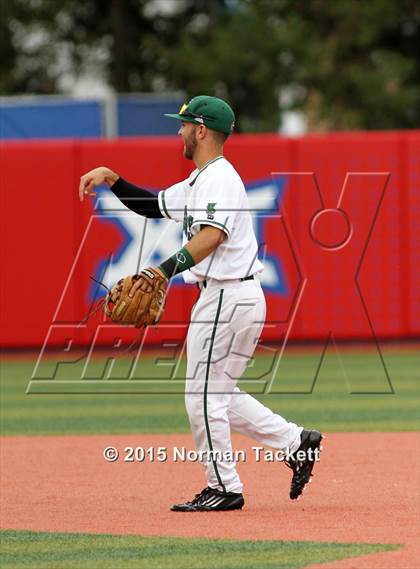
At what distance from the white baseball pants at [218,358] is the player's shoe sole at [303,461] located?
1.03ft

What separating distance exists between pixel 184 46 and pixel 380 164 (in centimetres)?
1200

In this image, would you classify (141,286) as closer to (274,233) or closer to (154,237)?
(154,237)

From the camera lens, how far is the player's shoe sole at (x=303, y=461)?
7239 mm

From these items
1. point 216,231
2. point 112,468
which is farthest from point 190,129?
point 112,468

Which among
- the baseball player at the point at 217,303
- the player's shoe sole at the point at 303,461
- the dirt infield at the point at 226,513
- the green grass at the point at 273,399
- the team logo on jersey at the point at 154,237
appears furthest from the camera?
the team logo on jersey at the point at 154,237

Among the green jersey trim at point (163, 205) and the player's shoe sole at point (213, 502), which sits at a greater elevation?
the green jersey trim at point (163, 205)

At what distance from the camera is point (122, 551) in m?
6.02

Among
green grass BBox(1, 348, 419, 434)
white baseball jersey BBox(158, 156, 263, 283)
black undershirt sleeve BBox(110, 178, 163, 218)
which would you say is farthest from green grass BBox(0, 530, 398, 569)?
green grass BBox(1, 348, 419, 434)

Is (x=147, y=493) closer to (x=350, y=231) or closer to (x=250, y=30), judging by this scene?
(x=350, y=231)

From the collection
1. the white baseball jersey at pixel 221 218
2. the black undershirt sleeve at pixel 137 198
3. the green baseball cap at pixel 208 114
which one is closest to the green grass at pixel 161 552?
the white baseball jersey at pixel 221 218

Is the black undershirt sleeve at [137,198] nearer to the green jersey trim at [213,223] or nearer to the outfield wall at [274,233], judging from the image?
the green jersey trim at [213,223]

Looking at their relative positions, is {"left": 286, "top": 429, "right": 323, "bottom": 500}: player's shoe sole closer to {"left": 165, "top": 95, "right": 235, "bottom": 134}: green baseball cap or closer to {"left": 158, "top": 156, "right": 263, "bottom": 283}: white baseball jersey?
{"left": 158, "top": 156, "right": 263, "bottom": 283}: white baseball jersey

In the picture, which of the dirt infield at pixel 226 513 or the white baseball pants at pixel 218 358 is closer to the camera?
the dirt infield at pixel 226 513

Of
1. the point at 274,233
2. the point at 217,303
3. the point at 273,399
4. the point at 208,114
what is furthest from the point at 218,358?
the point at 274,233
